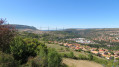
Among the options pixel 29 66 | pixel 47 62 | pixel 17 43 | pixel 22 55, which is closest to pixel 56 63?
pixel 47 62

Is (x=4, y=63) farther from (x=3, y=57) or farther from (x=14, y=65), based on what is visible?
(x=14, y=65)

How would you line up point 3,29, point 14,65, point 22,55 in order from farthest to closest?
point 22,55 < point 3,29 < point 14,65

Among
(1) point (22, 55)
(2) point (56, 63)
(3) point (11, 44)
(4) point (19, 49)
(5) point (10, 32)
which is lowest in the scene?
(2) point (56, 63)

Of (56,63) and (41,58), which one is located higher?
(41,58)

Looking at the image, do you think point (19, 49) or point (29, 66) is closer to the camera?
point (29, 66)

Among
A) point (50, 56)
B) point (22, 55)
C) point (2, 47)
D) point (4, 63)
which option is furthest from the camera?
point (22, 55)

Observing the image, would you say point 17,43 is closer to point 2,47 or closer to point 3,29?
point 2,47

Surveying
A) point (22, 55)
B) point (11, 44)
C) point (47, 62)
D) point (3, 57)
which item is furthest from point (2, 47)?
point (47, 62)

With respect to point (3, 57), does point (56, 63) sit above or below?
below

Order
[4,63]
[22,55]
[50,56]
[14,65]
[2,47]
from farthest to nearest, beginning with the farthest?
[22,55] → [50,56] → [2,47] → [14,65] → [4,63]
